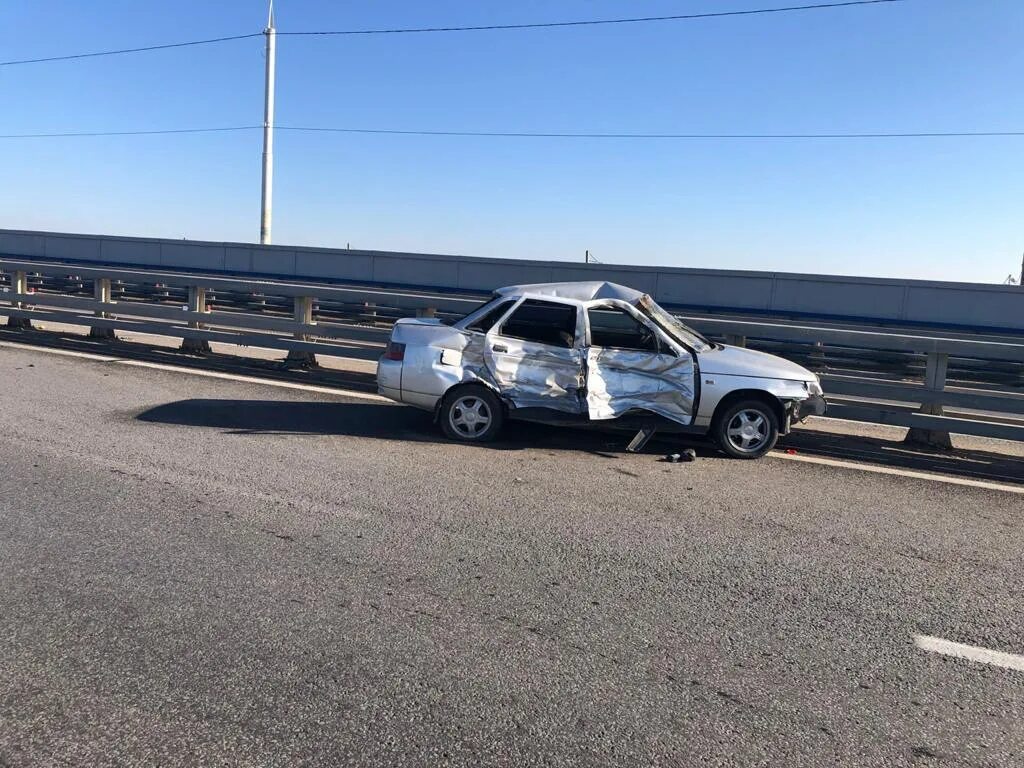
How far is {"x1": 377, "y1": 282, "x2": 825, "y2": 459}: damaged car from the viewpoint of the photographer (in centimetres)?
822

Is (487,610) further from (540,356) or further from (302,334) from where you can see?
(302,334)

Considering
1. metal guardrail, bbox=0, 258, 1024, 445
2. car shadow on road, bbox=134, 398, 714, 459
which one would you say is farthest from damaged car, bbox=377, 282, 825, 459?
metal guardrail, bbox=0, 258, 1024, 445

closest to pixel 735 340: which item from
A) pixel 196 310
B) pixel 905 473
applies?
pixel 905 473

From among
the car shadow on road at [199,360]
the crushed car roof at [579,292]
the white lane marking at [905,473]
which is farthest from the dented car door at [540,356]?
the car shadow on road at [199,360]

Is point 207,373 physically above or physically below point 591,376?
below

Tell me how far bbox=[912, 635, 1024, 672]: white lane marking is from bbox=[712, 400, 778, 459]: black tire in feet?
12.6

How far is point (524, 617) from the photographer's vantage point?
445cm

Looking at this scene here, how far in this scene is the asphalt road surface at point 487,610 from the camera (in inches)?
134

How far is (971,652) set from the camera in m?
4.25

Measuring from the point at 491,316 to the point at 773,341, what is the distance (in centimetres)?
379

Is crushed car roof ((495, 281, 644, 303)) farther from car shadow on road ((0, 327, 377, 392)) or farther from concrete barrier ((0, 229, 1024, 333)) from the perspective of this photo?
concrete barrier ((0, 229, 1024, 333))

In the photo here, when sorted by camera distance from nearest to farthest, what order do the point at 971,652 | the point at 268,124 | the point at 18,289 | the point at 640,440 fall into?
the point at 971,652 < the point at 640,440 < the point at 18,289 < the point at 268,124

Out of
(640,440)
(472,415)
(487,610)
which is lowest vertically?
(487,610)

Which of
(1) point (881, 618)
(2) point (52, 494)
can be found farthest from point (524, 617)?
(2) point (52, 494)
